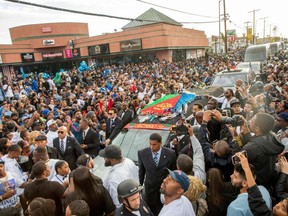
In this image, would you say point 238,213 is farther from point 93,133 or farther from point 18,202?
point 93,133

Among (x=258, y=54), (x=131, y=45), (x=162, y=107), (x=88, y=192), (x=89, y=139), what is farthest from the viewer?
(x=131, y=45)

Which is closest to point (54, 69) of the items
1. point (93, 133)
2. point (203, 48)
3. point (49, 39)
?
point (49, 39)

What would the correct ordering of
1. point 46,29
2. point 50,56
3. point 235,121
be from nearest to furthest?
point 235,121, point 50,56, point 46,29

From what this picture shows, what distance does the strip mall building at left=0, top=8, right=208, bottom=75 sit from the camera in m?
33.2

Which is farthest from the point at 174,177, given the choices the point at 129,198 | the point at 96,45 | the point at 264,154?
the point at 96,45

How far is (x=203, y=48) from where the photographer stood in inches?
1832

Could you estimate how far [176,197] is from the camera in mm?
2418

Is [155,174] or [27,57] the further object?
[27,57]

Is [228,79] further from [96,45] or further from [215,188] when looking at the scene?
[96,45]

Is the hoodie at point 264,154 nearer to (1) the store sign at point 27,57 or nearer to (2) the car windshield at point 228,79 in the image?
(2) the car windshield at point 228,79

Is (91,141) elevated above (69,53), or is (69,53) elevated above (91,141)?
(69,53)

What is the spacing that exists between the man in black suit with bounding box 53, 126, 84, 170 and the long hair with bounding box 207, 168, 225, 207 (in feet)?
10.5

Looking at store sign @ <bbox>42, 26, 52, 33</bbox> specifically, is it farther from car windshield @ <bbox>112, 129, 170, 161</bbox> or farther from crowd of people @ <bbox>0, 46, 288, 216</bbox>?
car windshield @ <bbox>112, 129, 170, 161</bbox>

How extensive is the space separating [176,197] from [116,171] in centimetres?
120
